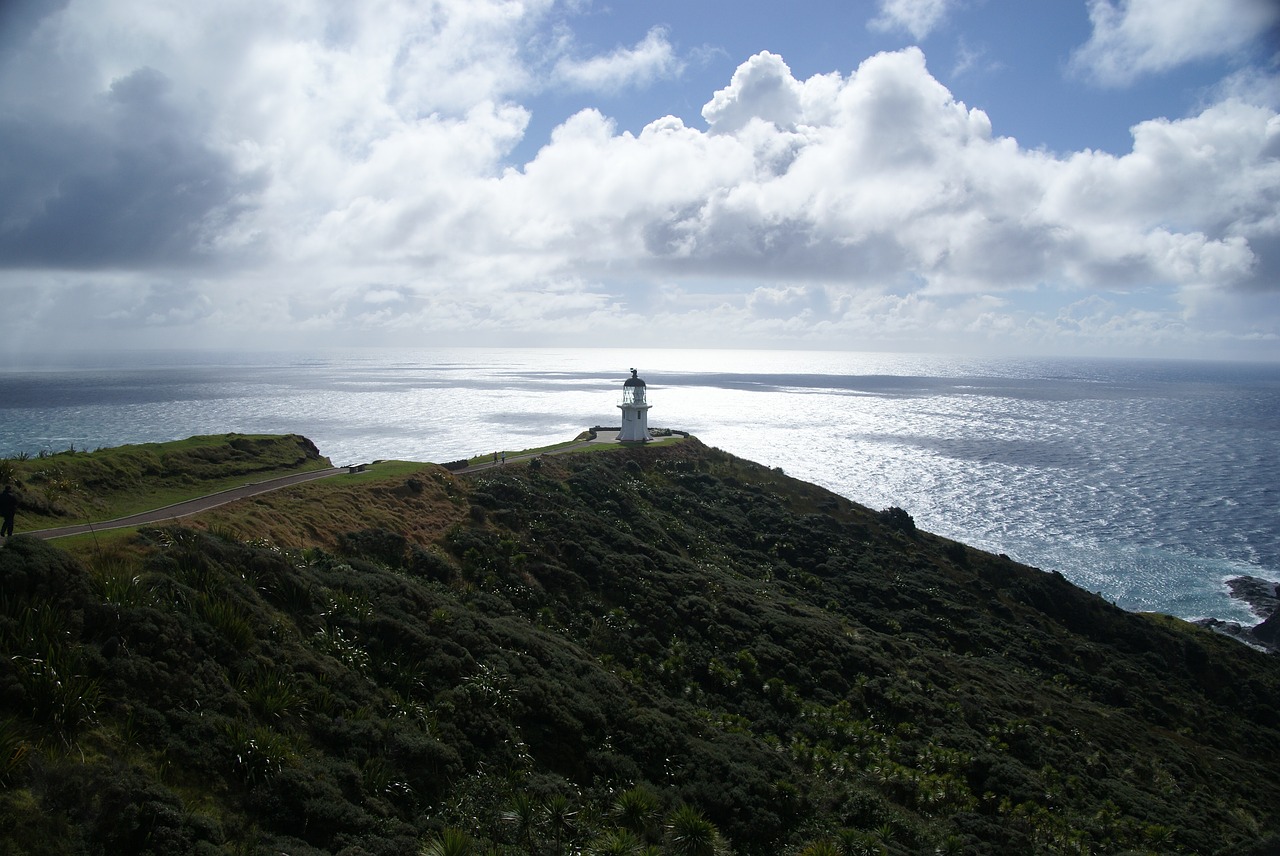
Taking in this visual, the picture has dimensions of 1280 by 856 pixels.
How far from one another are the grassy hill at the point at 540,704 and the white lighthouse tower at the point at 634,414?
13892 millimetres

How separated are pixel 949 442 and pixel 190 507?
95.9 metres

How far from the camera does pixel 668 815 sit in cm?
1171

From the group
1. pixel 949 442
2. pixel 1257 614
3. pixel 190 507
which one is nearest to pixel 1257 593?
pixel 1257 614

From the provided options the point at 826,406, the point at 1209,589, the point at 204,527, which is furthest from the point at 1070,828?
the point at 826,406

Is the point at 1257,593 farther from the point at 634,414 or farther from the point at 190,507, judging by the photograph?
the point at 190,507

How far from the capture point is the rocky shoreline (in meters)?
39.6

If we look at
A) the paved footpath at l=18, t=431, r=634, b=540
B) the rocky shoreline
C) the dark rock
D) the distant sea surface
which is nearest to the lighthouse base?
the paved footpath at l=18, t=431, r=634, b=540

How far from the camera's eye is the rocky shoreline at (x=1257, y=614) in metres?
39.6

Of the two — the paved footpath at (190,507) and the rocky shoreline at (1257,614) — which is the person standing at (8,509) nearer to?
the paved footpath at (190,507)

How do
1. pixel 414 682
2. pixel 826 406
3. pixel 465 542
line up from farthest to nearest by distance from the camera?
1. pixel 826 406
2. pixel 465 542
3. pixel 414 682

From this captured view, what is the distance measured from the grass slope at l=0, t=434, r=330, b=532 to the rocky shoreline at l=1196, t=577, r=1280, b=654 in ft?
165

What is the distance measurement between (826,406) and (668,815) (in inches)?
5430

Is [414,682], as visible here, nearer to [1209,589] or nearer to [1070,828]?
[1070,828]

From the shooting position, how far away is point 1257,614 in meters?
42.9
